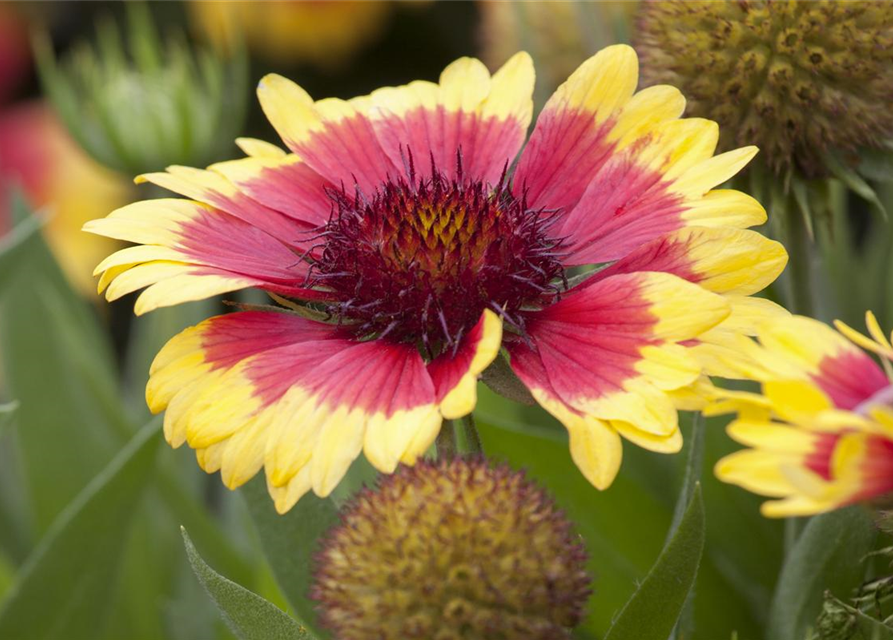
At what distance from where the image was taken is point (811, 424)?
0.36 meters

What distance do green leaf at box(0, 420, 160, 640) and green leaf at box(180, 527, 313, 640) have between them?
0.75 ft

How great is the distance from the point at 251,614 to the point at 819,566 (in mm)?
260

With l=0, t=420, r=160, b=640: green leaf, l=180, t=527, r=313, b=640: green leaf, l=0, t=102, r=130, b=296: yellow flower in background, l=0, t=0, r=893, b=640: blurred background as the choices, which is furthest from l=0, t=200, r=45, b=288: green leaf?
l=0, t=102, r=130, b=296: yellow flower in background

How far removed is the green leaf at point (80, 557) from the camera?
694 millimetres

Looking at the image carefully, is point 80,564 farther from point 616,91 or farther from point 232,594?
point 616,91

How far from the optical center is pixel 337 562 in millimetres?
434

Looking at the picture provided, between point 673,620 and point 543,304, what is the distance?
142 millimetres

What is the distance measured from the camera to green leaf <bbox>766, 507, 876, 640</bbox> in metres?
0.55

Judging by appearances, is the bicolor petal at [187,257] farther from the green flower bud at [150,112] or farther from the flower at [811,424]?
the green flower bud at [150,112]

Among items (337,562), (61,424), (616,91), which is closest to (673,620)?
(337,562)

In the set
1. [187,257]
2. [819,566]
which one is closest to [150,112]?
[187,257]

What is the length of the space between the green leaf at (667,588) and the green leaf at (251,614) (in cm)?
12

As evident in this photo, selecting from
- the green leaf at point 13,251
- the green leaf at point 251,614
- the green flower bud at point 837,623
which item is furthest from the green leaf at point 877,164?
the green leaf at point 13,251

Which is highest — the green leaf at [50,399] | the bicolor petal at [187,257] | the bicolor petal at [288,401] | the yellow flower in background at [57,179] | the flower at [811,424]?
the bicolor petal at [187,257]
